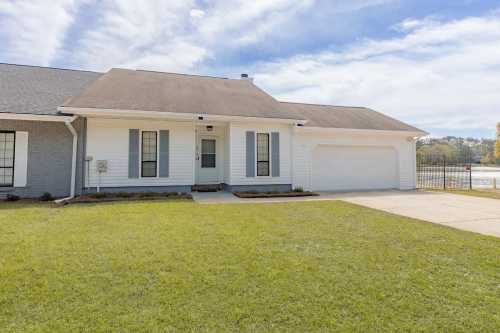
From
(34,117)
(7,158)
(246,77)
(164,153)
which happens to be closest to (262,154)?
(164,153)

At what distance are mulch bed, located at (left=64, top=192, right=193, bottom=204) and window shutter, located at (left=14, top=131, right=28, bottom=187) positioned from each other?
2.03 m

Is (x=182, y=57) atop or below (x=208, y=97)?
atop

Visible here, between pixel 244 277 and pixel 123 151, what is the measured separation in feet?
26.9

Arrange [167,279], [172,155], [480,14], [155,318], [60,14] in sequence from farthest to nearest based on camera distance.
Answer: [172,155] < [60,14] < [480,14] < [167,279] < [155,318]

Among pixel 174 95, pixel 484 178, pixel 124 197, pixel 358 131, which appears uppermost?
pixel 174 95

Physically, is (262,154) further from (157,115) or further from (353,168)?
(353,168)

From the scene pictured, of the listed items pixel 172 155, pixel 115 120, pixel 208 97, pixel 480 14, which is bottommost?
pixel 172 155

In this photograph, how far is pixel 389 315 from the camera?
7.77 ft

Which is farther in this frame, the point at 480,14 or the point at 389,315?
the point at 480,14

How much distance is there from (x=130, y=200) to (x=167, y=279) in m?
6.30

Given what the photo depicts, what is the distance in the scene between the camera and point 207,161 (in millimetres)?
11945

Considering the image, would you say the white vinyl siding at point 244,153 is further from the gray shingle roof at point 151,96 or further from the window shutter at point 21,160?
the window shutter at point 21,160

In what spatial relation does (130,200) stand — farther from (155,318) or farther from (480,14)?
(480,14)

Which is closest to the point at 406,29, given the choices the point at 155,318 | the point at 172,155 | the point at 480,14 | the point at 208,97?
the point at 480,14
